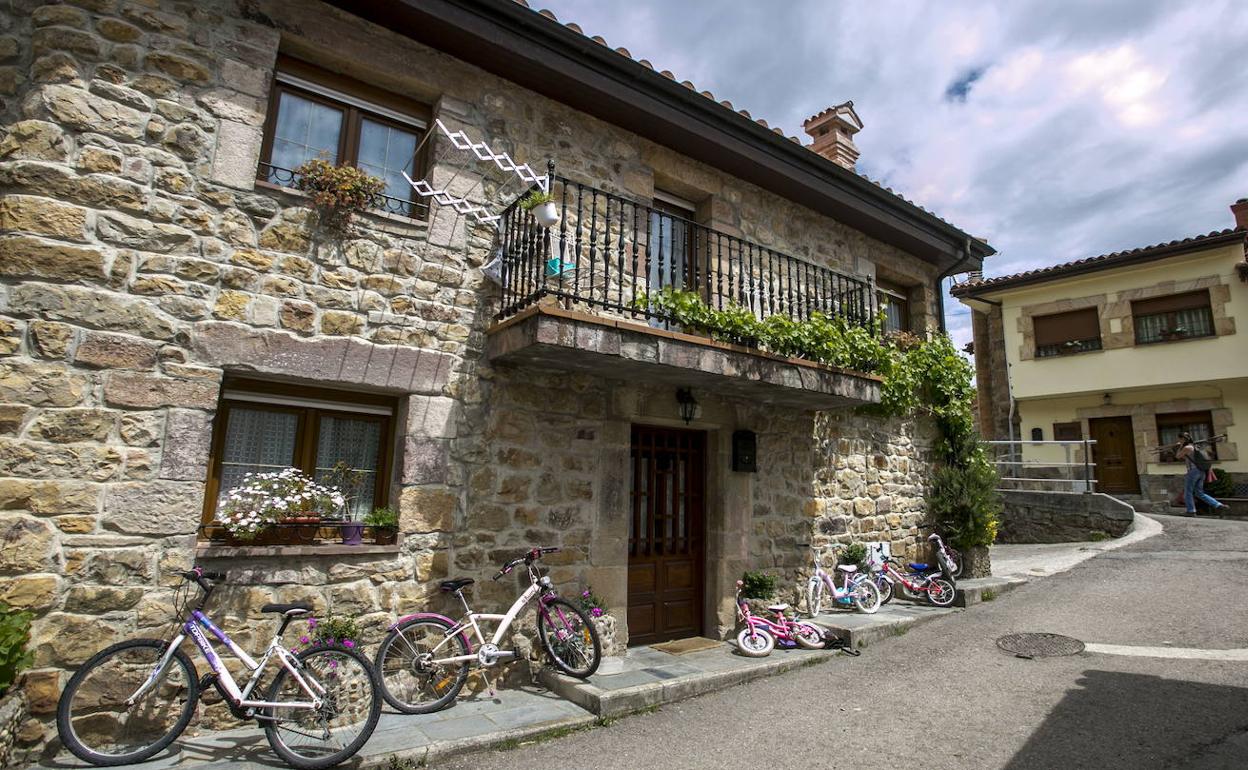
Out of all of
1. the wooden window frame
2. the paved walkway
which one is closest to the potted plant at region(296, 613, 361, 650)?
the paved walkway

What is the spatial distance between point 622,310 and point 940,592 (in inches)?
Result: 219

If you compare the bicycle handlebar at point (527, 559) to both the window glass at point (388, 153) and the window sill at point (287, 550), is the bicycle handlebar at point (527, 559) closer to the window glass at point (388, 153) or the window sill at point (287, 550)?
the window sill at point (287, 550)

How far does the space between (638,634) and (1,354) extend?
535 cm

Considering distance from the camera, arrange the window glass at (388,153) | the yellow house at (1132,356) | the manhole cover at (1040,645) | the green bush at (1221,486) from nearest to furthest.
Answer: the window glass at (388,153)
the manhole cover at (1040,645)
the green bush at (1221,486)
the yellow house at (1132,356)

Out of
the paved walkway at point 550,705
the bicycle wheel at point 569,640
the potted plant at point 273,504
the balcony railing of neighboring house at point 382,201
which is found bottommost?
the paved walkway at point 550,705

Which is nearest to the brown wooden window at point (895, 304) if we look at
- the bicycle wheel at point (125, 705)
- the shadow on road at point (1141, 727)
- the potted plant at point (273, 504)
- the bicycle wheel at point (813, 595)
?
the bicycle wheel at point (813, 595)

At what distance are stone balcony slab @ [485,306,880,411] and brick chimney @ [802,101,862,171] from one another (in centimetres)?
403

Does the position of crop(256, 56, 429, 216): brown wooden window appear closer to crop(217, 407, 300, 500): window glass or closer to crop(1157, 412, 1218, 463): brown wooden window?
crop(217, 407, 300, 500): window glass

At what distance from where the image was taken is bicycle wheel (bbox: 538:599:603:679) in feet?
17.0

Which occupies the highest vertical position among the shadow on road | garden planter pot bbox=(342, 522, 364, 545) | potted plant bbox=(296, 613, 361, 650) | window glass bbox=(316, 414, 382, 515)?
window glass bbox=(316, 414, 382, 515)

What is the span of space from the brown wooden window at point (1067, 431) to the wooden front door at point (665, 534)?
1513 centimetres

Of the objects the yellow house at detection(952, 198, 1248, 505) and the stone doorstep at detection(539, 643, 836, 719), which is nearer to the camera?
the stone doorstep at detection(539, 643, 836, 719)

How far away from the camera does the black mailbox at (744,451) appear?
707cm

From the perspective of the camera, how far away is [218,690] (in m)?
4.06
